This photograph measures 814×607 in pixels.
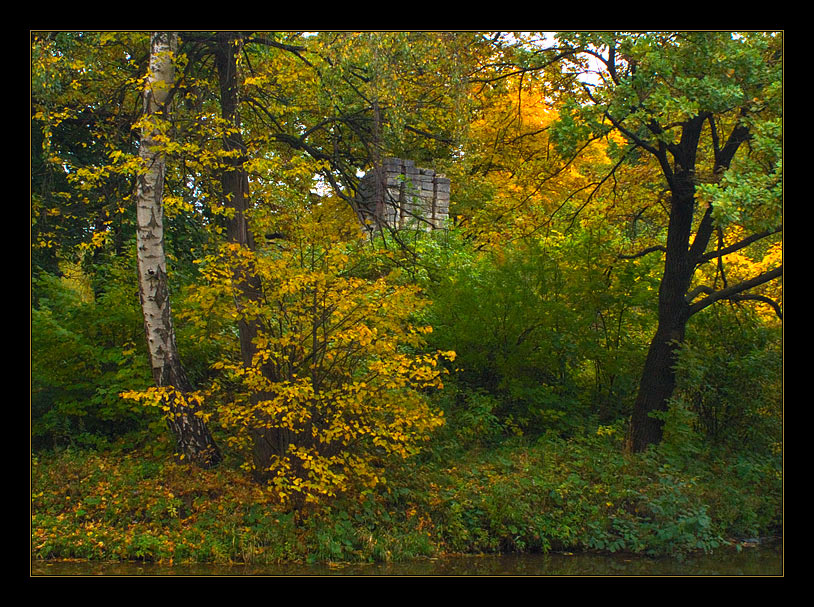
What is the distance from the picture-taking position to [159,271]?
338 inches

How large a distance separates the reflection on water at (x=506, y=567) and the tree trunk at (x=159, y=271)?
1819 mm

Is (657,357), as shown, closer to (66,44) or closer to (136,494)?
(136,494)

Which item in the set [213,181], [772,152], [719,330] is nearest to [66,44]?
[213,181]

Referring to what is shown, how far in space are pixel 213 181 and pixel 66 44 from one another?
2.48 m

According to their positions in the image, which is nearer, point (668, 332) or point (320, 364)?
point (320, 364)

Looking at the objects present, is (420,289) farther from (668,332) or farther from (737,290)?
(737,290)

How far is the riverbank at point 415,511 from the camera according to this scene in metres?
7.36

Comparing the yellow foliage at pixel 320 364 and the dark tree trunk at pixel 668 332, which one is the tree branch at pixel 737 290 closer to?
the dark tree trunk at pixel 668 332

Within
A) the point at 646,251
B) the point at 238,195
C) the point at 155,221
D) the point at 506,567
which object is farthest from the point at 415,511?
the point at 646,251

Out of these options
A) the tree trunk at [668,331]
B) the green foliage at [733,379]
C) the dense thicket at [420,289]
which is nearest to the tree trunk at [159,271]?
the dense thicket at [420,289]

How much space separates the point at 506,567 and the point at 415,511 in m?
1.13

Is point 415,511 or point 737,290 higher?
point 737,290

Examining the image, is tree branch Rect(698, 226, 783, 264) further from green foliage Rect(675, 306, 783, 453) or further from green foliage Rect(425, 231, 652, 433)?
green foliage Rect(425, 231, 652, 433)

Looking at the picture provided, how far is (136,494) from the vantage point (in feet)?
26.9
